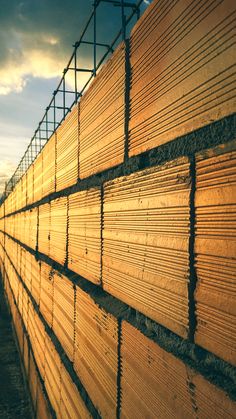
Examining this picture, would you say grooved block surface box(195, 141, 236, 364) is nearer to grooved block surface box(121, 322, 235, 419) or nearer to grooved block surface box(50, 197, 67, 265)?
grooved block surface box(121, 322, 235, 419)

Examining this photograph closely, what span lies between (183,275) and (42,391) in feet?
14.5

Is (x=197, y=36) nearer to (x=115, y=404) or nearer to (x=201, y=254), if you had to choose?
(x=201, y=254)

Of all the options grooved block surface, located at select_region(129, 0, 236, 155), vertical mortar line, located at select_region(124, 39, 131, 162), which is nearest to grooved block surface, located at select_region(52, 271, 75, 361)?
vertical mortar line, located at select_region(124, 39, 131, 162)

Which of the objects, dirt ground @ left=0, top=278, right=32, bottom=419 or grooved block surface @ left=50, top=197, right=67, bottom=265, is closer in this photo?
grooved block surface @ left=50, top=197, right=67, bottom=265

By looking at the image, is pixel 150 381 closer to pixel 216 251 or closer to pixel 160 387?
pixel 160 387

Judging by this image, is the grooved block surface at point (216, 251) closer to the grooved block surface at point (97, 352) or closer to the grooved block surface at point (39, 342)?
the grooved block surface at point (97, 352)

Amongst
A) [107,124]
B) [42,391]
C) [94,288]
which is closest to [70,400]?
[94,288]

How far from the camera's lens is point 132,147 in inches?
80.8

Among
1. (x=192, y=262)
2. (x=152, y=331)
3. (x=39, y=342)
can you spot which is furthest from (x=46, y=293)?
(x=192, y=262)

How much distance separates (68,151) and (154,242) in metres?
2.55

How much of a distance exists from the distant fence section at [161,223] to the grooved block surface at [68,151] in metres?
0.43

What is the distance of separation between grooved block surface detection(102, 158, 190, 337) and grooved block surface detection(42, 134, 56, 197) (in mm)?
2844

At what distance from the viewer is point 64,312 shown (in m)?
3.91

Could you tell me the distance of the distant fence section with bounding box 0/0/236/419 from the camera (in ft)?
4.04
